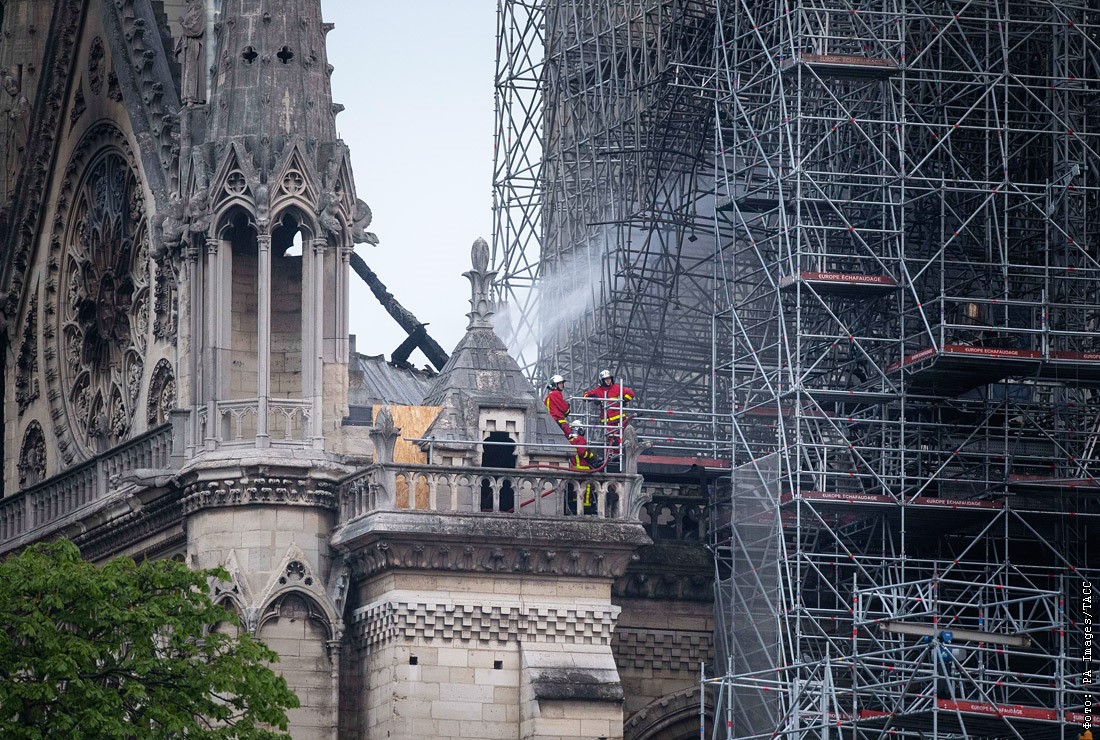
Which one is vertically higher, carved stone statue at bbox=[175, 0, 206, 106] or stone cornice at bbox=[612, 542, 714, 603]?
carved stone statue at bbox=[175, 0, 206, 106]

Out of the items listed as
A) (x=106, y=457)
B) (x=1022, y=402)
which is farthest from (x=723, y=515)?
(x=106, y=457)

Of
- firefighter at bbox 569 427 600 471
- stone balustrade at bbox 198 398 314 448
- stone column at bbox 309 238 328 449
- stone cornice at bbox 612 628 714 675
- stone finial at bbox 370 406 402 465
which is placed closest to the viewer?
stone finial at bbox 370 406 402 465

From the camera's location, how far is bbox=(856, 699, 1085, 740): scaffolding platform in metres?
59.8

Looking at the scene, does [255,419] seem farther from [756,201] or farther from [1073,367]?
[1073,367]

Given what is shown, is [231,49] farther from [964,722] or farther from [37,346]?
[964,722]

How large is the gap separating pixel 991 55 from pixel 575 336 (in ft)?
43.4

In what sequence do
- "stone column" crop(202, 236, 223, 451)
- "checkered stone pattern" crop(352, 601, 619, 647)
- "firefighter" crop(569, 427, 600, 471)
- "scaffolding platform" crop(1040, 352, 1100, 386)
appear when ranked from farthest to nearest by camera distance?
"scaffolding platform" crop(1040, 352, 1100, 386)
"firefighter" crop(569, 427, 600, 471)
"stone column" crop(202, 236, 223, 451)
"checkered stone pattern" crop(352, 601, 619, 647)

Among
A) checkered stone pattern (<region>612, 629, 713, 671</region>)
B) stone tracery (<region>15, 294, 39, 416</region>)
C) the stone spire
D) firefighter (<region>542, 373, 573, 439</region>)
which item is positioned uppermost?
the stone spire

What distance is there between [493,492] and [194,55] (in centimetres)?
993

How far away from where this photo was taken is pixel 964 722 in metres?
60.4

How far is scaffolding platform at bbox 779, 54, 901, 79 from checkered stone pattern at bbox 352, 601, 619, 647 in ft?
34.5

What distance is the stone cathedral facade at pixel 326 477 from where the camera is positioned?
61281 millimetres

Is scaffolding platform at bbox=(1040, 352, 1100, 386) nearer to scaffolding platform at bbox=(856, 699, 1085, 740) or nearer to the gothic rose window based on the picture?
scaffolding platform at bbox=(856, 699, 1085, 740)

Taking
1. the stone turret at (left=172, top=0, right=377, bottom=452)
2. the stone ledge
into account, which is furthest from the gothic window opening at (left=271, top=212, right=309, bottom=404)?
the stone ledge
